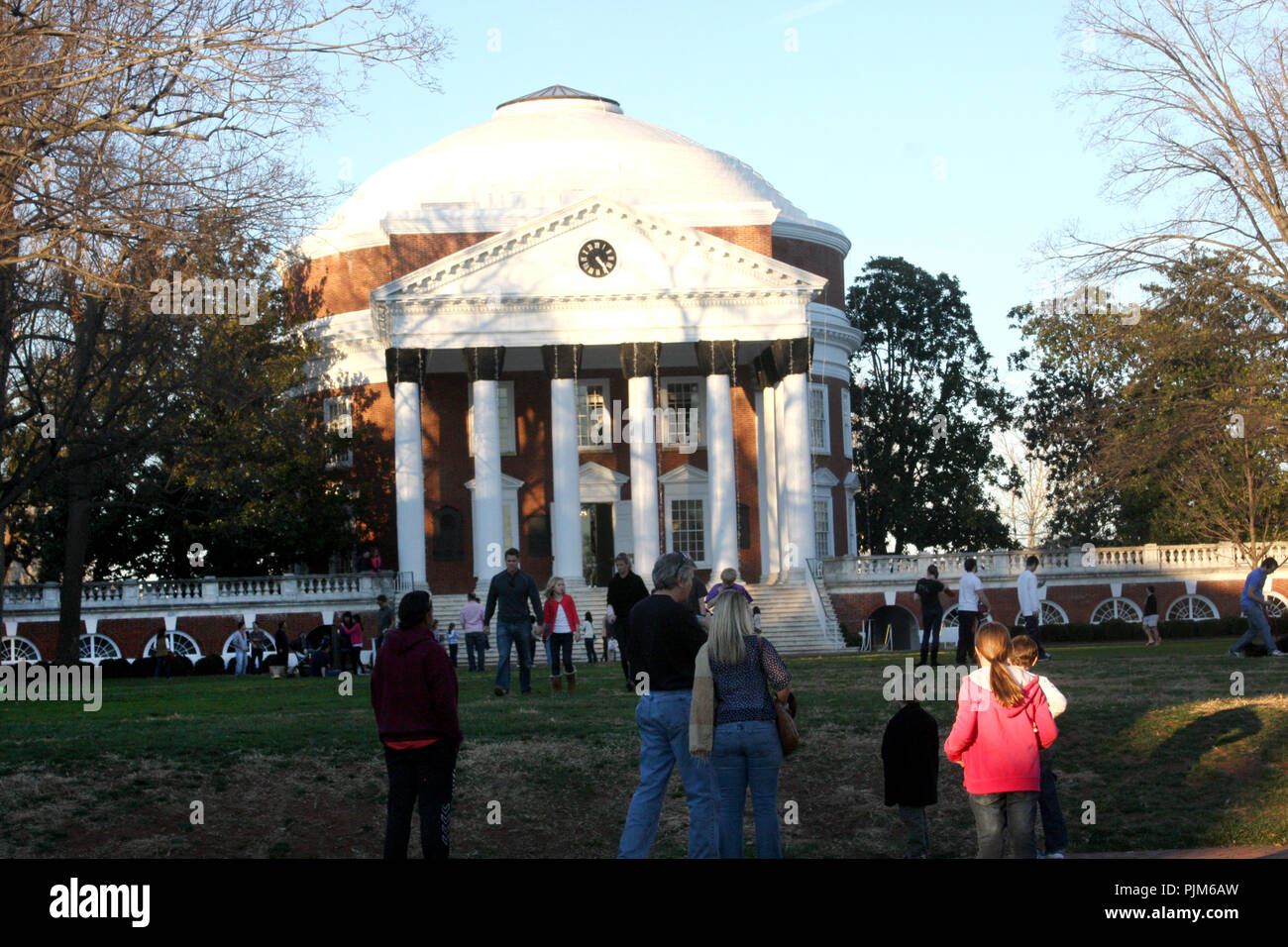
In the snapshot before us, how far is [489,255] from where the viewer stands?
50.1 m

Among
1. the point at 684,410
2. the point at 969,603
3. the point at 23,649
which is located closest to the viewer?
the point at 969,603

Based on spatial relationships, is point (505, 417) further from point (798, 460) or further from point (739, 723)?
point (739, 723)

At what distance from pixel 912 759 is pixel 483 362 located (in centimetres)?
3837

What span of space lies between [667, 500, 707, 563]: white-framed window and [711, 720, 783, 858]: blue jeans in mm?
43540

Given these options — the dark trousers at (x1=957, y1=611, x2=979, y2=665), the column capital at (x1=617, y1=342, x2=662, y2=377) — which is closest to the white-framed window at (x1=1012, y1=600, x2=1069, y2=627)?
the column capital at (x1=617, y1=342, x2=662, y2=377)

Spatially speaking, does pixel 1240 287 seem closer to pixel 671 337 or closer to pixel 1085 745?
pixel 1085 745

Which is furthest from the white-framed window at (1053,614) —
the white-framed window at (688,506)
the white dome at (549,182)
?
the white dome at (549,182)

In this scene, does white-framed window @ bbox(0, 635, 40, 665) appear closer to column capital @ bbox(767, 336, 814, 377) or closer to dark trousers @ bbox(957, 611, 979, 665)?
column capital @ bbox(767, 336, 814, 377)

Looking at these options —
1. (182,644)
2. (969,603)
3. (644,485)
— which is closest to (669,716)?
(969,603)

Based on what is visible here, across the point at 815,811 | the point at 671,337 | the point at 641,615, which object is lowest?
the point at 815,811

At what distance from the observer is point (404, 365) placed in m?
50.2

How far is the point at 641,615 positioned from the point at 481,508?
1473 inches

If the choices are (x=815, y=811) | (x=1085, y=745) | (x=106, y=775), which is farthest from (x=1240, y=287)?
(x=106, y=775)

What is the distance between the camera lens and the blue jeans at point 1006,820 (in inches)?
434
